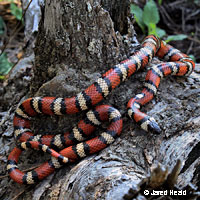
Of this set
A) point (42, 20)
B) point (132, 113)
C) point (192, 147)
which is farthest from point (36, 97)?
point (192, 147)

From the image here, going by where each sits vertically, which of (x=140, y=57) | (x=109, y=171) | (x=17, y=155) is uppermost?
(x=140, y=57)

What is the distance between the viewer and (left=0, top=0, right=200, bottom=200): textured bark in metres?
3.13

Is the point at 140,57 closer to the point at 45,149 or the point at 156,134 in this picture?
the point at 156,134

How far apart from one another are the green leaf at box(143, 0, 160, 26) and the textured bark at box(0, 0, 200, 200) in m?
2.46

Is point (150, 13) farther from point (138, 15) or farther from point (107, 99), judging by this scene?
point (107, 99)

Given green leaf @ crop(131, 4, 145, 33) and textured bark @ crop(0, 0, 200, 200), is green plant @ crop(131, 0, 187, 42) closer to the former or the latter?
green leaf @ crop(131, 4, 145, 33)

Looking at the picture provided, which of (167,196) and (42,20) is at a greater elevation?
(42,20)

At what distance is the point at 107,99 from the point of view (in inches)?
156

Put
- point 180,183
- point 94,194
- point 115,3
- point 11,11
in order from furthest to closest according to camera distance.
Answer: point 11,11, point 115,3, point 180,183, point 94,194

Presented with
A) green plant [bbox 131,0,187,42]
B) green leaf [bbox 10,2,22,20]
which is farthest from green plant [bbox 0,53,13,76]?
green plant [bbox 131,0,187,42]

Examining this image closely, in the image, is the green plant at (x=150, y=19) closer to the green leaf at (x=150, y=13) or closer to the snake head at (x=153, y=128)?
the green leaf at (x=150, y=13)

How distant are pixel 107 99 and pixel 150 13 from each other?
360cm

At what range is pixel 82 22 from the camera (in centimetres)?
366

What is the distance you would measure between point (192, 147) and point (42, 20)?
288 centimetres
